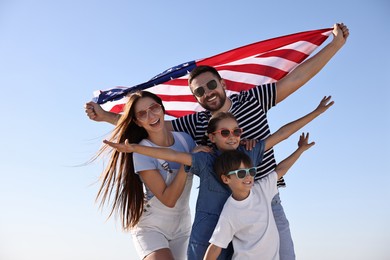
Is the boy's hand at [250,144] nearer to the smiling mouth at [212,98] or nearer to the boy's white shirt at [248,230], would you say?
the boy's white shirt at [248,230]

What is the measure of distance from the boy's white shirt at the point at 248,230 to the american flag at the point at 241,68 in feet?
10.6

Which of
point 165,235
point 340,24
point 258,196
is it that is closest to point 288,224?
point 258,196

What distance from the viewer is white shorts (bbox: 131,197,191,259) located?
646cm

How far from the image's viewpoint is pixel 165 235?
6.59 metres

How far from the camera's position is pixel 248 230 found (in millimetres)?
5844

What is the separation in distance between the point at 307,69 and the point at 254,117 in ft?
4.19

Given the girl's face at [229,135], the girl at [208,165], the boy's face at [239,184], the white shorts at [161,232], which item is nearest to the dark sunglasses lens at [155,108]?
the girl at [208,165]

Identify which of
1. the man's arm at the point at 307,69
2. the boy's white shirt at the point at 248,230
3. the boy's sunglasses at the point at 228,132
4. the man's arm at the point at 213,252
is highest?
the man's arm at the point at 307,69

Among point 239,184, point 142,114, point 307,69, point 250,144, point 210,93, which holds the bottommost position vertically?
point 239,184

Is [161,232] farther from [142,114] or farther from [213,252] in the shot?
[142,114]

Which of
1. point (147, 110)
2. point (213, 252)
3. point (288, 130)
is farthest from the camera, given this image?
point (147, 110)

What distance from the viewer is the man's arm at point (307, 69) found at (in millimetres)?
7145

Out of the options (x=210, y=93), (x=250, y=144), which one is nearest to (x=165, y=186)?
(x=250, y=144)

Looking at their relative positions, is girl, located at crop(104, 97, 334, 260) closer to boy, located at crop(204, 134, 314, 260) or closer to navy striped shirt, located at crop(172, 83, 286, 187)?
boy, located at crop(204, 134, 314, 260)
